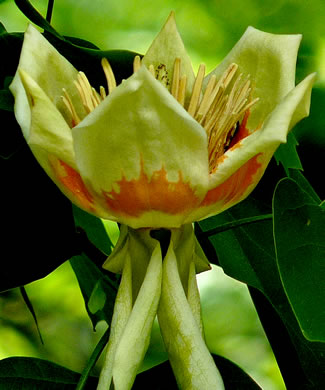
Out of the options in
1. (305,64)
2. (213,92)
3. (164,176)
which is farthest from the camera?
(305,64)

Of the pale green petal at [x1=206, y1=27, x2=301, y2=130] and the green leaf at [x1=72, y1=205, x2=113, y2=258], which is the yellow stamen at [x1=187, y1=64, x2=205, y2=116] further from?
the green leaf at [x1=72, y1=205, x2=113, y2=258]

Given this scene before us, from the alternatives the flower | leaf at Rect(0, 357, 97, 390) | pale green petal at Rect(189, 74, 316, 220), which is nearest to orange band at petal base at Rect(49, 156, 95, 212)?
the flower

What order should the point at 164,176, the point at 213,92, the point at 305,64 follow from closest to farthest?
the point at 164,176 → the point at 213,92 → the point at 305,64

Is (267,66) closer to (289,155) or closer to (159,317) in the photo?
(289,155)

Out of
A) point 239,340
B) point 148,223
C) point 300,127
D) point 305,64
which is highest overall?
point 148,223

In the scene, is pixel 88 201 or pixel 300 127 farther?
pixel 300 127

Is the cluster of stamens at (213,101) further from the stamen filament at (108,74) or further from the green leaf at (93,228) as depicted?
the green leaf at (93,228)

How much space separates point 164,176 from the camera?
1.81 ft

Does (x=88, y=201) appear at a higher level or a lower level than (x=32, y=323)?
higher

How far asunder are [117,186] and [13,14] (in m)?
1.03

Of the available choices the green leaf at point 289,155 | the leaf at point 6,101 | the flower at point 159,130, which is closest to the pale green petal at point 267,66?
the flower at point 159,130

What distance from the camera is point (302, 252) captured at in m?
0.64

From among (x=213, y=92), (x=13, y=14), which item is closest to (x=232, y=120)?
(x=213, y=92)

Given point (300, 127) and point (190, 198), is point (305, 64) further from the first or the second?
point (190, 198)
